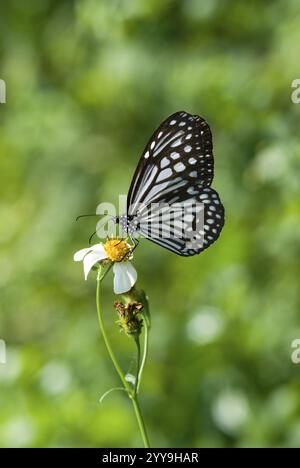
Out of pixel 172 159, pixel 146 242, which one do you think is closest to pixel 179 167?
pixel 172 159

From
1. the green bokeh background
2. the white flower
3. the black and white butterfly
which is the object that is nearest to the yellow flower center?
the white flower

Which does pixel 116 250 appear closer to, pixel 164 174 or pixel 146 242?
pixel 164 174

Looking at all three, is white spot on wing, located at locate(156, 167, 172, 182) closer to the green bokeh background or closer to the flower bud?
the flower bud

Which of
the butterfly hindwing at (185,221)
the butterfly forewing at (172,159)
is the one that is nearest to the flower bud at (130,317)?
the butterfly hindwing at (185,221)

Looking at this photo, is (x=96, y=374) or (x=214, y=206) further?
(x=96, y=374)
